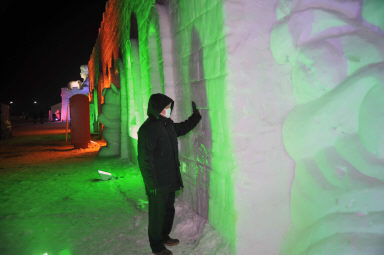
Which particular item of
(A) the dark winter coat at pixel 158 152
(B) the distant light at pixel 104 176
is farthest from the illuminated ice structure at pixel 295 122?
(B) the distant light at pixel 104 176

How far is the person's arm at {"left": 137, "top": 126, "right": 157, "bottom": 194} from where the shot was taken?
2668 millimetres

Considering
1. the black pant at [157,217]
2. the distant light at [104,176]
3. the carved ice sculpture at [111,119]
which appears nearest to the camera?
the black pant at [157,217]

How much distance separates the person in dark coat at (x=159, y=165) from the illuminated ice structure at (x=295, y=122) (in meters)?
0.44

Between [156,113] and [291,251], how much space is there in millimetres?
1779

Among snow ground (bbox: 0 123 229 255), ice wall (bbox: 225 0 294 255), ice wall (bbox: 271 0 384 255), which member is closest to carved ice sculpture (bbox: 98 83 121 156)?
snow ground (bbox: 0 123 229 255)

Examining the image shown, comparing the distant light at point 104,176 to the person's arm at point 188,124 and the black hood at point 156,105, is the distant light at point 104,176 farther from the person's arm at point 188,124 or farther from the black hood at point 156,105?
the black hood at point 156,105

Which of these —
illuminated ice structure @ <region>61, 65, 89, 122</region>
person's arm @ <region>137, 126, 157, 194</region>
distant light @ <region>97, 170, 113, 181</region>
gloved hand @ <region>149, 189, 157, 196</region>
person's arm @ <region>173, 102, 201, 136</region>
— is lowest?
distant light @ <region>97, 170, 113, 181</region>

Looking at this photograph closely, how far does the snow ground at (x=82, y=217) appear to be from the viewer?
300cm

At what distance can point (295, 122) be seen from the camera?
253cm

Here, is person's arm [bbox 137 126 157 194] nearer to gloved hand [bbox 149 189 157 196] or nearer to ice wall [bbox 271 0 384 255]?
gloved hand [bbox 149 189 157 196]

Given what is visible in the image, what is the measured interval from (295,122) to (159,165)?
1325 millimetres

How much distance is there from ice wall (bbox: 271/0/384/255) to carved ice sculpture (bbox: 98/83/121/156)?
22.0 feet

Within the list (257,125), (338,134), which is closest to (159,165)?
(257,125)

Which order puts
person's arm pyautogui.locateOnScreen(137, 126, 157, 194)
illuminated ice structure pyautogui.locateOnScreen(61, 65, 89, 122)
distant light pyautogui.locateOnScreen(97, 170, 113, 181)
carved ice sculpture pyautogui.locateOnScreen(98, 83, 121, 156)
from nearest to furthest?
person's arm pyautogui.locateOnScreen(137, 126, 157, 194) → distant light pyautogui.locateOnScreen(97, 170, 113, 181) → carved ice sculpture pyautogui.locateOnScreen(98, 83, 121, 156) → illuminated ice structure pyautogui.locateOnScreen(61, 65, 89, 122)
